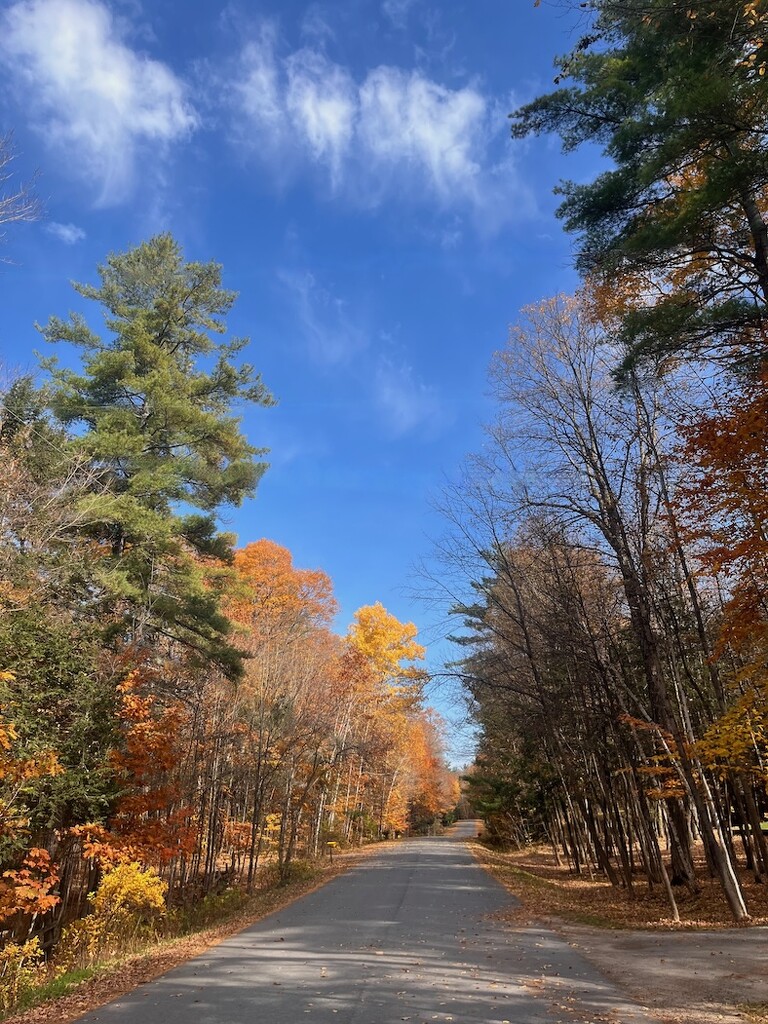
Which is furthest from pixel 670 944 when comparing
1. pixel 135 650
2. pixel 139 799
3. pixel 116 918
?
pixel 135 650

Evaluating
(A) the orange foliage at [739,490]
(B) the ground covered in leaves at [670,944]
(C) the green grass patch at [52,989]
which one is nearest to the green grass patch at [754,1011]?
(B) the ground covered in leaves at [670,944]

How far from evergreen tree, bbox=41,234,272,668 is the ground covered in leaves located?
9707 millimetres

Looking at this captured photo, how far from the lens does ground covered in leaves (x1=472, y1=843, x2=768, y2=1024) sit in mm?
5594

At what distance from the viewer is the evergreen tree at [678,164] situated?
6867 mm

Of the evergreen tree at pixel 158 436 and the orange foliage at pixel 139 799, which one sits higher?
the evergreen tree at pixel 158 436

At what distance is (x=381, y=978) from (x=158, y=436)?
1381 centimetres

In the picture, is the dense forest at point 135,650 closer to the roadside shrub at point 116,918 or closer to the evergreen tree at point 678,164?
the roadside shrub at point 116,918

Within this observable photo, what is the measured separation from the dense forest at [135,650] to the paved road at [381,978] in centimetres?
283

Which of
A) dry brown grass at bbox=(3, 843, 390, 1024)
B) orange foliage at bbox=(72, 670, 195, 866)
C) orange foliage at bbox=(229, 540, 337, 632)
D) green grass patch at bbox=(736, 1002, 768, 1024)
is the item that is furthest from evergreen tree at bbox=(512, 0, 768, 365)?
orange foliage at bbox=(229, 540, 337, 632)

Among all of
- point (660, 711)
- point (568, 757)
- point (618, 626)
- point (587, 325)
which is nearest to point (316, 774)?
point (568, 757)

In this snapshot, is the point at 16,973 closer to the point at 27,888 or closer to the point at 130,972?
the point at 27,888

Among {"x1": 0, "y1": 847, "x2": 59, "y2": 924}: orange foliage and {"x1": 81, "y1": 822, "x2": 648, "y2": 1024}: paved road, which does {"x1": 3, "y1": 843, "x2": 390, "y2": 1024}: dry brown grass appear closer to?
{"x1": 81, "y1": 822, "x2": 648, "y2": 1024}: paved road

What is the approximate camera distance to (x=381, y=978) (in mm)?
6824

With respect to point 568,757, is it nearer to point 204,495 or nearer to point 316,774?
point 316,774
